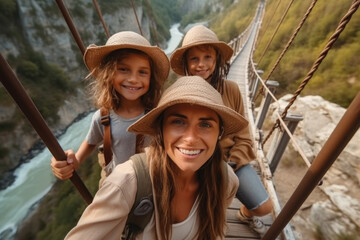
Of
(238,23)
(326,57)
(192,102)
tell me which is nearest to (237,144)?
(192,102)

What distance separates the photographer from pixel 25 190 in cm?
1020

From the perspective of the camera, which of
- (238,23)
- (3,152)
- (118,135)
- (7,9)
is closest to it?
(118,135)

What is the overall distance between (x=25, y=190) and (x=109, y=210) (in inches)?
506

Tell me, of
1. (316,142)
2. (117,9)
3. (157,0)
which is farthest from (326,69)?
(157,0)

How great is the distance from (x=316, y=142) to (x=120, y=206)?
5.79 meters

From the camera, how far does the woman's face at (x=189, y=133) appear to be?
0.79m

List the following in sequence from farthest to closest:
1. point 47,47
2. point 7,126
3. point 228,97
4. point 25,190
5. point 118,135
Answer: point 47,47, point 7,126, point 25,190, point 228,97, point 118,135

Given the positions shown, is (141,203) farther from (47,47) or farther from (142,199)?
(47,47)

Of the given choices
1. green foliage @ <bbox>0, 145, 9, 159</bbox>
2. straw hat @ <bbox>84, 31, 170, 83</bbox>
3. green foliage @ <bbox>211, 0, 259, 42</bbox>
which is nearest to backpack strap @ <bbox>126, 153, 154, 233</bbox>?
straw hat @ <bbox>84, 31, 170, 83</bbox>

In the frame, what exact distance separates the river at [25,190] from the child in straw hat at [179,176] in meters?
10.6

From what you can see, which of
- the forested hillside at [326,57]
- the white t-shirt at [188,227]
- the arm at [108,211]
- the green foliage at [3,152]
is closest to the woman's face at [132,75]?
the arm at [108,211]

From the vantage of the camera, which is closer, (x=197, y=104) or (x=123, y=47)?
(x=197, y=104)

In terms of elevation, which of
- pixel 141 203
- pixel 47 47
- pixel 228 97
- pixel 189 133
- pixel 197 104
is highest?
pixel 47 47

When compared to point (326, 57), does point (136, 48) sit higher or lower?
higher
